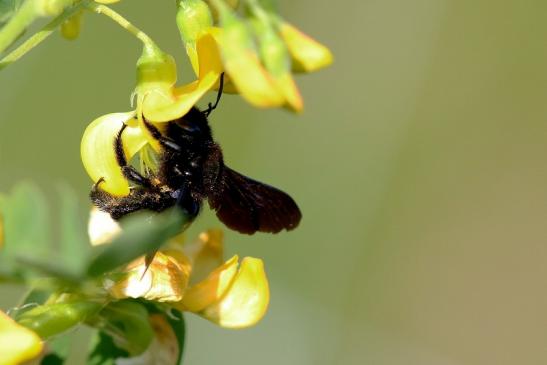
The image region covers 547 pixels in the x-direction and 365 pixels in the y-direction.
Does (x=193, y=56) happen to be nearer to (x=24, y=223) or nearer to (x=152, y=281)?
(x=152, y=281)

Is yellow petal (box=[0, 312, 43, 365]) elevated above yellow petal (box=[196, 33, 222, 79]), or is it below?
below

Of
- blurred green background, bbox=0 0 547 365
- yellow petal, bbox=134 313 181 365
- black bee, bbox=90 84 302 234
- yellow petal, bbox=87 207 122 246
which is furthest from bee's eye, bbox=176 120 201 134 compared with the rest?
blurred green background, bbox=0 0 547 365

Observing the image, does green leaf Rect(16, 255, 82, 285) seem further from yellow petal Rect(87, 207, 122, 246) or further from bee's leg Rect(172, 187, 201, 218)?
yellow petal Rect(87, 207, 122, 246)

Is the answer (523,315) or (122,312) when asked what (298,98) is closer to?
(122,312)

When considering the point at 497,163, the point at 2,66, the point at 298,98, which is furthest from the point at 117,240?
the point at 497,163

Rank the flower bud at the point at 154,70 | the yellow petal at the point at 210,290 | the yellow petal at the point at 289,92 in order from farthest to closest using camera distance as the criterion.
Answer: the yellow petal at the point at 210,290
the flower bud at the point at 154,70
the yellow petal at the point at 289,92

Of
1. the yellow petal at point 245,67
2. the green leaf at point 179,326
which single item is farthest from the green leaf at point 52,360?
the yellow petal at point 245,67

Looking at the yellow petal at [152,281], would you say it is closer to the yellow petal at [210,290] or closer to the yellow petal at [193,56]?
the yellow petal at [210,290]
